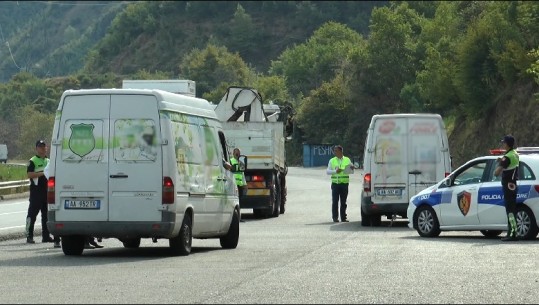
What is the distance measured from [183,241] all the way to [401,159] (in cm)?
1083

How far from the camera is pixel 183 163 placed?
21.0 meters

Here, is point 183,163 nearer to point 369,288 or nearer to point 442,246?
point 442,246

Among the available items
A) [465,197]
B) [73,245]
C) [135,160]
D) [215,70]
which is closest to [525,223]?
[465,197]

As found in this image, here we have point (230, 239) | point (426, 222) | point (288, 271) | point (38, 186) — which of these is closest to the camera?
point (288, 271)

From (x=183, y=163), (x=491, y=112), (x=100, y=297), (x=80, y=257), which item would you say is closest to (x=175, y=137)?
(x=183, y=163)

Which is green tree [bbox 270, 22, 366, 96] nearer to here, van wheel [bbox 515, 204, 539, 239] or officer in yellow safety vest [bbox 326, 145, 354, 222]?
officer in yellow safety vest [bbox 326, 145, 354, 222]

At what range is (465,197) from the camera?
1020 inches

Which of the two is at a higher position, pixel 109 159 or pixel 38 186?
pixel 109 159

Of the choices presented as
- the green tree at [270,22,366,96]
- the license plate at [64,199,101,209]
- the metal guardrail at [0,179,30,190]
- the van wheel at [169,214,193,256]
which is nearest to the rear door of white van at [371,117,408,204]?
the van wheel at [169,214,193,256]

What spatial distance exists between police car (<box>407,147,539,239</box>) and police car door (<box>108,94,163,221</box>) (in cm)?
740

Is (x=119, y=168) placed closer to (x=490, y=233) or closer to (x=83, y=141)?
(x=83, y=141)

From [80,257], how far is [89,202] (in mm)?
851

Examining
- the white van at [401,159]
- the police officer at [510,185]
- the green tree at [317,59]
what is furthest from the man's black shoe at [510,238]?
the green tree at [317,59]

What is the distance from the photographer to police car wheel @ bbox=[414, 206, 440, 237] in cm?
2644
